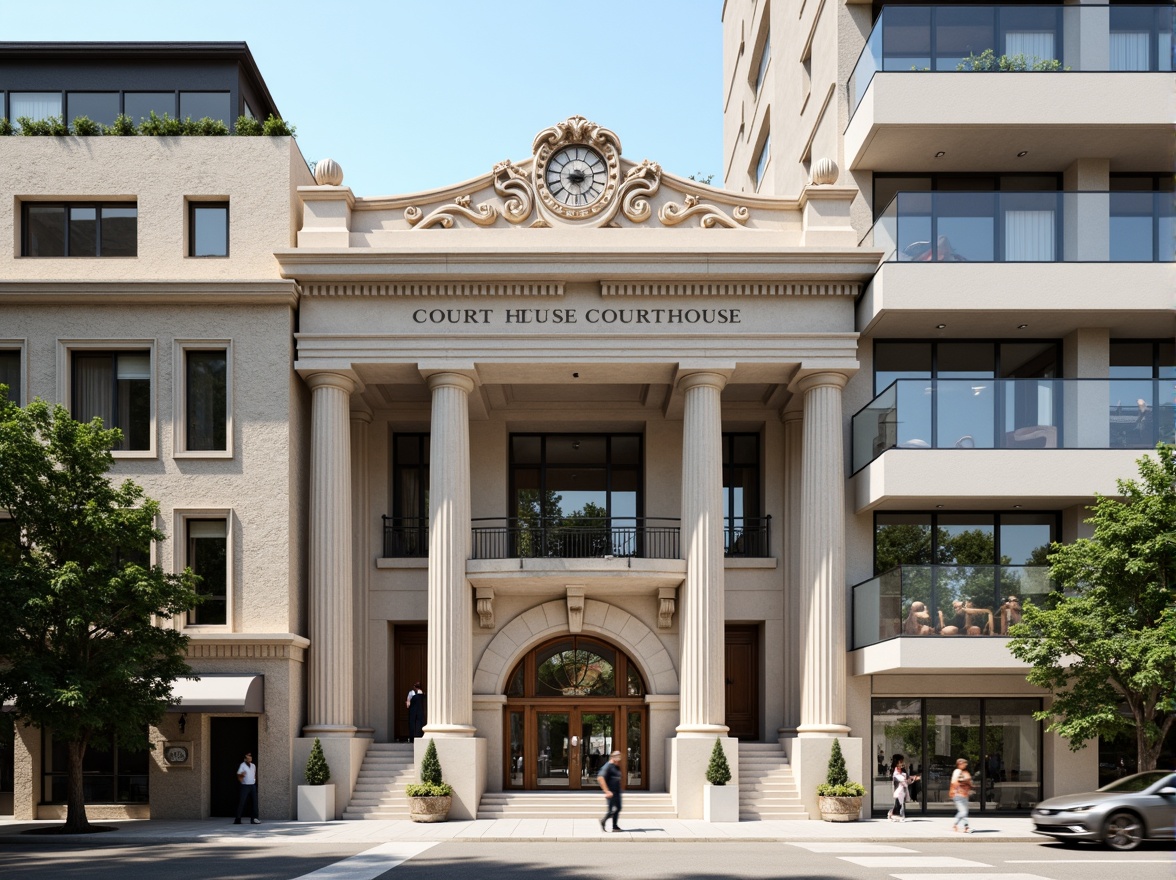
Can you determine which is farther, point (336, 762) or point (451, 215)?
point (451, 215)

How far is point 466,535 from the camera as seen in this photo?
3080 centimetres

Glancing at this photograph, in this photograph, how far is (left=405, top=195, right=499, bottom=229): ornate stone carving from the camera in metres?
31.1

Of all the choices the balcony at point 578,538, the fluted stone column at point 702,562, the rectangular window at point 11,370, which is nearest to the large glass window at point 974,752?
the fluted stone column at point 702,562

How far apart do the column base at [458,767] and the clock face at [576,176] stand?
44.5ft

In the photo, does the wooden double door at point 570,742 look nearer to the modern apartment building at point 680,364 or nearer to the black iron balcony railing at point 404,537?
the modern apartment building at point 680,364

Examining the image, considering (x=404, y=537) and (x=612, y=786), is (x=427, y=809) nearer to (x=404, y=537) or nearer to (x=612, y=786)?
(x=612, y=786)

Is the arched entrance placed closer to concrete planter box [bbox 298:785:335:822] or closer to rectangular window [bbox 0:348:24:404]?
concrete planter box [bbox 298:785:335:822]

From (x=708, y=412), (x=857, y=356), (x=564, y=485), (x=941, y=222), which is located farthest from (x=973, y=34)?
(x=564, y=485)

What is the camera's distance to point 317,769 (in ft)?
92.0

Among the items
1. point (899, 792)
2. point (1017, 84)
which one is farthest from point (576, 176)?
point (899, 792)

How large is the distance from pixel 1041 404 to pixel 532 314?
1250 centimetres

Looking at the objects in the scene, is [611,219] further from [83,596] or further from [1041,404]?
[83,596]

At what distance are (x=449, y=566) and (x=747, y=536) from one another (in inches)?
358

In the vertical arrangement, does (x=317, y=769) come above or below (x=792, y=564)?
below
